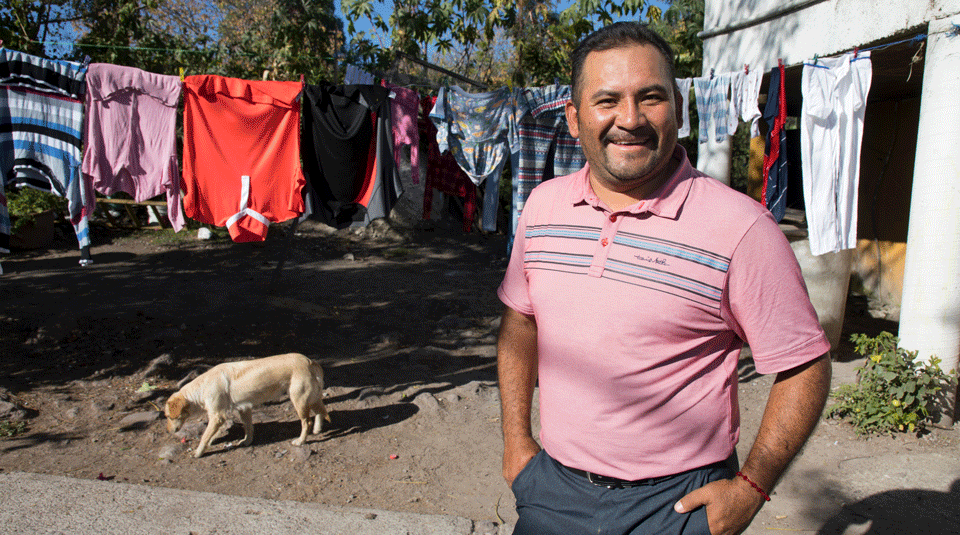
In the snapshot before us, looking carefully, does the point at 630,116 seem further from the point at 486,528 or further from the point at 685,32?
the point at 685,32

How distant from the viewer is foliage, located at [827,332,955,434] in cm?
421

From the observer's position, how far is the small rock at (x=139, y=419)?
14.8ft

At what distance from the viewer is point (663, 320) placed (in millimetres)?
1435

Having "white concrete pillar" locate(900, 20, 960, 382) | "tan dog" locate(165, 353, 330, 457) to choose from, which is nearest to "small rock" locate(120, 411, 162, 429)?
"tan dog" locate(165, 353, 330, 457)

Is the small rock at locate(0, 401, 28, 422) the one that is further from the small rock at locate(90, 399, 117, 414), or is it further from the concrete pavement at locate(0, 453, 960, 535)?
the concrete pavement at locate(0, 453, 960, 535)

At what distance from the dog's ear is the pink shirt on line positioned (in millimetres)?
1518

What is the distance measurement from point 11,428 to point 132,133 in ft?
7.31

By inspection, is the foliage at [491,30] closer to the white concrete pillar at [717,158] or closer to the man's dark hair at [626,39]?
the white concrete pillar at [717,158]

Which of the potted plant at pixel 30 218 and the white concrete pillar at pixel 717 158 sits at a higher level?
the white concrete pillar at pixel 717 158

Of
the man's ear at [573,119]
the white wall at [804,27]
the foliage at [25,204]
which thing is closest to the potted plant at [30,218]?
the foliage at [25,204]

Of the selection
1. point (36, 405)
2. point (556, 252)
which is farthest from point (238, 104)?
point (556, 252)

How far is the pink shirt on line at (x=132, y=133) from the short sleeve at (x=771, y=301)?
466cm

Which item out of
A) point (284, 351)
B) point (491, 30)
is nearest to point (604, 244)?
point (284, 351)

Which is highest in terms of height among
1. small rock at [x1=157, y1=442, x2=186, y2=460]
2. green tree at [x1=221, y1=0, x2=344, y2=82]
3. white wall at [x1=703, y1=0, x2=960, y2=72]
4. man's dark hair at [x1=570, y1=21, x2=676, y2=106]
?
green tree at [x1=221, y1=0, x2=344, y2=82]
